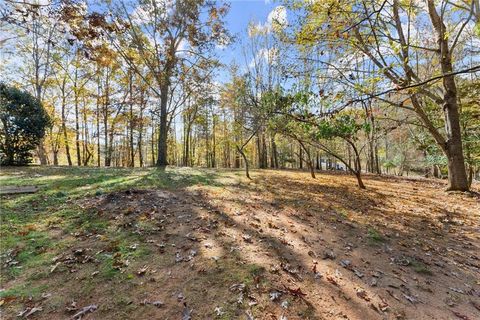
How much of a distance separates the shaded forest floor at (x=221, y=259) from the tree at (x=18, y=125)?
627 centimetres

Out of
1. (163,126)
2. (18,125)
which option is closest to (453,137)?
(163,126)

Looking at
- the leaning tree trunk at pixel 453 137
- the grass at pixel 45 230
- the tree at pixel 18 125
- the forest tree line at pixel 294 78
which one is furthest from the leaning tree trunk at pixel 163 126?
the leaning tree trunk at pixel 453 137

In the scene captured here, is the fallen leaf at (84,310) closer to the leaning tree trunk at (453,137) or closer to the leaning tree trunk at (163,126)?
the leaning tree trunk at (453,137)

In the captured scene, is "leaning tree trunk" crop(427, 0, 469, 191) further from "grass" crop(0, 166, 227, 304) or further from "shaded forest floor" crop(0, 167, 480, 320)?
"grass" crop(0, 166, 227, 304)

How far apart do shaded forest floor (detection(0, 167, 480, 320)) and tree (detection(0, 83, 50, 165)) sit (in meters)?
6.27

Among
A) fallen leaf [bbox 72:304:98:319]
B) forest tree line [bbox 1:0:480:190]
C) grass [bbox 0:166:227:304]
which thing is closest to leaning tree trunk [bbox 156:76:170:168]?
forest tree line [bbox 1:0:480:190]

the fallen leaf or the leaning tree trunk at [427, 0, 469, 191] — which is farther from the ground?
the leaning tree trunk at [427, 0, 469, 191]

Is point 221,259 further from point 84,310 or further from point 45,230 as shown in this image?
point 45,230

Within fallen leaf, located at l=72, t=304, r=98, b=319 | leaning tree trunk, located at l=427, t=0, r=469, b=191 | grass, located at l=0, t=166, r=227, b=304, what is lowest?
fallen leaf, located at l=72, t=304, r=98, b=319

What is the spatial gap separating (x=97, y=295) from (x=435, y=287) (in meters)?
4.49

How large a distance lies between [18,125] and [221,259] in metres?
11.5

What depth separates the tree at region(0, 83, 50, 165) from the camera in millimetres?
9875

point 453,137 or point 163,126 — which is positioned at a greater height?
point 163,126

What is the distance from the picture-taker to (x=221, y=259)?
3.53m
